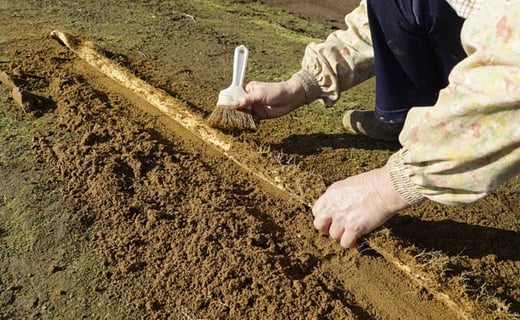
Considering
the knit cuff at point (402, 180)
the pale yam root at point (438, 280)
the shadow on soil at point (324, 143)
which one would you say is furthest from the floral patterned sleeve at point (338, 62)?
the knit cuff at point (402, 180)

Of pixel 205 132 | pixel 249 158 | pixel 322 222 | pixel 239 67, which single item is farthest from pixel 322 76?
pixel 322 222

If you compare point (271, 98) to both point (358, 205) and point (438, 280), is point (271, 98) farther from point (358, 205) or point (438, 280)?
point (438, 280)

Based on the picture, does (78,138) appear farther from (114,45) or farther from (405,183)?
(405,183)

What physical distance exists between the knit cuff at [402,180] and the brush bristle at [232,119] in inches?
39.1

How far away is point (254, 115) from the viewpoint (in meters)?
2.65

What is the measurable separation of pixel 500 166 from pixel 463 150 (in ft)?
0.34

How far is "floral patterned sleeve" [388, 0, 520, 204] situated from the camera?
142cm

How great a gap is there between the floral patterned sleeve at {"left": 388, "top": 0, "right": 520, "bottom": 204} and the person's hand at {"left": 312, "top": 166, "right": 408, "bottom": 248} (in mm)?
116

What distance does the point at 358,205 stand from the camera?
1.84 metres

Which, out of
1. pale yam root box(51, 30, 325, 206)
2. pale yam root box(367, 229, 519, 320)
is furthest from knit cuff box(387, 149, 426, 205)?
pale yam root box(51, 30, 325, 206)

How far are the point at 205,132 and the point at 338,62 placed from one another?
2.39 ft

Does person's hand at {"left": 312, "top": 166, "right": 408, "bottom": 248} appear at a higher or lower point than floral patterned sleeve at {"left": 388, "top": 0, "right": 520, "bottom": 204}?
lower

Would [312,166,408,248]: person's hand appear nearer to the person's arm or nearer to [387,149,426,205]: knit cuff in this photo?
[387,149,426,205]: knit cuff

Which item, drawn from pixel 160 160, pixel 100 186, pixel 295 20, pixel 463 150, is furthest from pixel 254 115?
pixel 295 20
